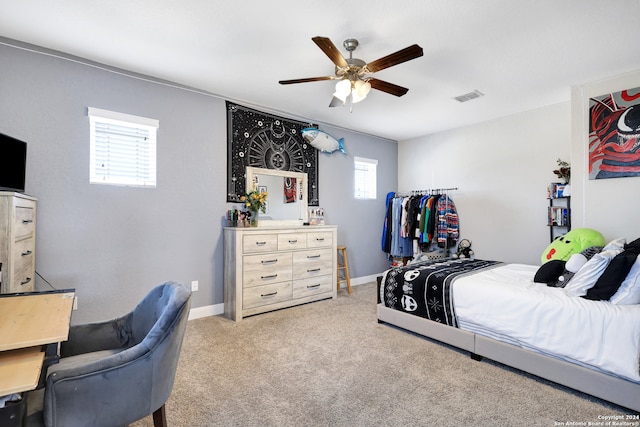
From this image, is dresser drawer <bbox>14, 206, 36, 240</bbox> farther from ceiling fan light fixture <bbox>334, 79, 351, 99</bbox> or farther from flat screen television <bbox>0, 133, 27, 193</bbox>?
ceiling fan light fixture <bbox>334, 79, 351, 99</bbox>

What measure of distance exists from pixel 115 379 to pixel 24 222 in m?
1.73

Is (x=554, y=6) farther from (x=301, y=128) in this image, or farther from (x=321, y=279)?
(x=321, y=279)

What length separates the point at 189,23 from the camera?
90.3 inches

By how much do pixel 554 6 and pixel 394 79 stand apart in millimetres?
1362

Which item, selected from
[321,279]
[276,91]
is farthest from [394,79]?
[321,279]

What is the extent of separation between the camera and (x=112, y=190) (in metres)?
3.00

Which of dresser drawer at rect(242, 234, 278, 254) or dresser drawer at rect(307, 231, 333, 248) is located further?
dresser drawer at rect(307, 231, 333, 248)

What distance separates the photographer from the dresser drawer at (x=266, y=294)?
136 inches

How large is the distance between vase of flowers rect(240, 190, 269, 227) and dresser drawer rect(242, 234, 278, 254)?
25 centimetres

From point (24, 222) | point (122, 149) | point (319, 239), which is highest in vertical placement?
point (122, 149)

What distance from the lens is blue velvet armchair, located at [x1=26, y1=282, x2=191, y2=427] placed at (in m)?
1.15

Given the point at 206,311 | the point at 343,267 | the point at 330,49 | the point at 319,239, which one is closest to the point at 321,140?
the point at 319,239

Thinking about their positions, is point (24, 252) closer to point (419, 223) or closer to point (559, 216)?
point (419, 223)

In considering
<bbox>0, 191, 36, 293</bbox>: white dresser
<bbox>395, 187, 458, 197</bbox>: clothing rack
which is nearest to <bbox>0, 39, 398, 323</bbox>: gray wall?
<bbox>0, 191, 36, 293</bbox>: white dresser
